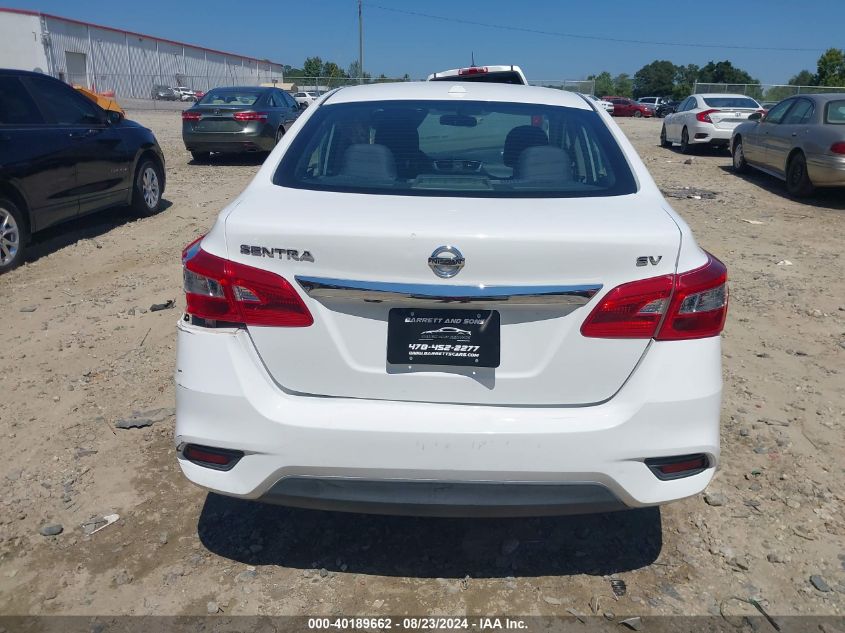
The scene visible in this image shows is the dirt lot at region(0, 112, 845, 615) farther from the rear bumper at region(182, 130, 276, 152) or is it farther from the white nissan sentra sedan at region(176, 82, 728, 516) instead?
the rear bumper at region(182, 130, 276, 152)

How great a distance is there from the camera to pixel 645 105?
165ft

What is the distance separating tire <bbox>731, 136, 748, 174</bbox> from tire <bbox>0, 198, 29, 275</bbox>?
38.9 feet

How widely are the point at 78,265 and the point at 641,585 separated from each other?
20.3 feet

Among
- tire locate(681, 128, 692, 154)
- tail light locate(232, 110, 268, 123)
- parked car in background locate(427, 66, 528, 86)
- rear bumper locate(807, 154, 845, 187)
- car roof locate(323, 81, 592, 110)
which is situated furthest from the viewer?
tire locate(681, 128, 692, 154)

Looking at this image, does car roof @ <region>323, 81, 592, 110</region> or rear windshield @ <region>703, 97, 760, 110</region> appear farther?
rear windshield @ <region>703, 97, 760, 110</region>

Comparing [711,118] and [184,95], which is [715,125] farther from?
[184,95]

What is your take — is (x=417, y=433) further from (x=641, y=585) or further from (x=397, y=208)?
(x=641, y=585)

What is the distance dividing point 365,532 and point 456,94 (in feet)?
6.48

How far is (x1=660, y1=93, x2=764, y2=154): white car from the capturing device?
1622cm

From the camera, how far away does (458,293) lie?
2.20m

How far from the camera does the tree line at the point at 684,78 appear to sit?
58406 millimetres

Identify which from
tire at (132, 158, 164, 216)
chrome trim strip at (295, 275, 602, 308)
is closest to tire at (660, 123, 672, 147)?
tire at (132, 158, 164, 216)

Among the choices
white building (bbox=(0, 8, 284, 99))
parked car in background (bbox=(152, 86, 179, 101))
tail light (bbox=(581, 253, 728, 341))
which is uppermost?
white building (bbox=(0, 8, 284, 99))

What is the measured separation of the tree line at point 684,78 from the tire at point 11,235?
60886 millimetres
